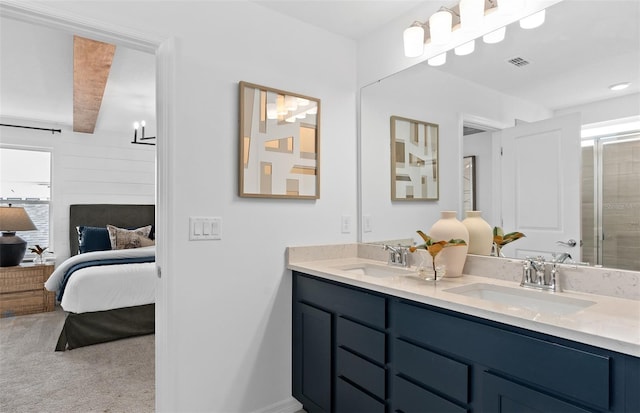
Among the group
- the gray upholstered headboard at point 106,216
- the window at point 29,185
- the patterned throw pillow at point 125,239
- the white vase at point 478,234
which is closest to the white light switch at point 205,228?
the white vase at point 478,234

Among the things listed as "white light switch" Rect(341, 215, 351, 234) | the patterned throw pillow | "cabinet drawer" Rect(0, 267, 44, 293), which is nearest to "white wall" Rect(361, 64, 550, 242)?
"white light switch" Rect(341, 215, 351, 234)

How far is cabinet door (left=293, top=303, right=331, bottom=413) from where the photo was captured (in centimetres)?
197

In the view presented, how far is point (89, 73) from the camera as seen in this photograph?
2.88m

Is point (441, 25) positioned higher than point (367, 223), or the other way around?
point (441, 25)

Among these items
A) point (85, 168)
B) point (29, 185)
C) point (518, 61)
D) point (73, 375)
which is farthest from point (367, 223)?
point (29, 185)

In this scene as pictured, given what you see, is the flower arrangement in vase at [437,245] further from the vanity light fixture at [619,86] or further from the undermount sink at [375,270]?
the vanity light fixture at [619,86]

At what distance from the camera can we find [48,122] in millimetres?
4836

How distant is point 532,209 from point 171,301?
175 centimetres

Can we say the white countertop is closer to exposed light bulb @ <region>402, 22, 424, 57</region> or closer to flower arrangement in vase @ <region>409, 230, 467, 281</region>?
flower arrangement in vase @ <region>409, 230, 467, 281</region>

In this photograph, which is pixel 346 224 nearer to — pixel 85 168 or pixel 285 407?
pixel 285 407

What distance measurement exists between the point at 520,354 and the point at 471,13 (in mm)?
1553

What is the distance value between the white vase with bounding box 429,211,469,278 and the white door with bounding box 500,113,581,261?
20 cm

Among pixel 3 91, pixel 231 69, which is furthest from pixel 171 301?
pixel 3 91

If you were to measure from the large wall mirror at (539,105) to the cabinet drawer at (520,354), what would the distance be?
0.60 meters
